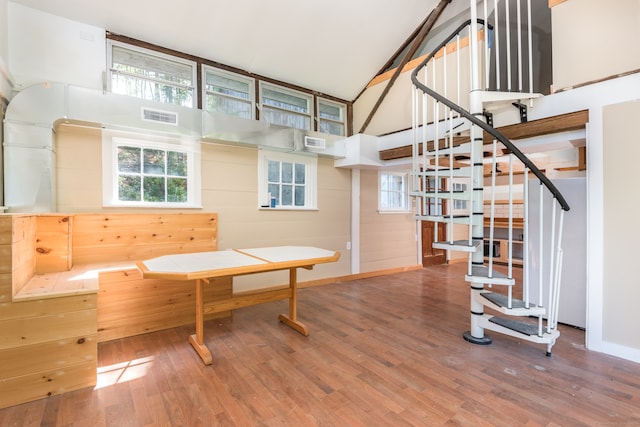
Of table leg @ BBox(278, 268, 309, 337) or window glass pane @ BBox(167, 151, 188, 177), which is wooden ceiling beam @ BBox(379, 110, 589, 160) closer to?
table leg @ BBox(278, 268, 309, 337)

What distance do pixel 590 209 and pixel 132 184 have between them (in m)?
4.54

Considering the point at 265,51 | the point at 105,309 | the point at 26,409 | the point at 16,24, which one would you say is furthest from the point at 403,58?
the point at 26,409

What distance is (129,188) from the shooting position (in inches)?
133

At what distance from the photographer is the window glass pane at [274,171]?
444 cm

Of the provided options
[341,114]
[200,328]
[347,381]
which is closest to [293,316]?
[200,328]

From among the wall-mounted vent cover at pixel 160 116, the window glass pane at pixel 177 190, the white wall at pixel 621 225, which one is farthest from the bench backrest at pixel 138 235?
the white wall at pixel 621 225

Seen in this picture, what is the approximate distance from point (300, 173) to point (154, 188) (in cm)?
208

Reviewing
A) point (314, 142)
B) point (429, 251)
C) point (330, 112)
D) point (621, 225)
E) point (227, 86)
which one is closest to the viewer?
point (621, 225)

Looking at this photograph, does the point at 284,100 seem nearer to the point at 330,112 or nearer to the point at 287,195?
the point at 330,112

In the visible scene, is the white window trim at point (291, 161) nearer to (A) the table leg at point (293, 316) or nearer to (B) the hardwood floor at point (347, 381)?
(A) the table leg at point (293, 316)

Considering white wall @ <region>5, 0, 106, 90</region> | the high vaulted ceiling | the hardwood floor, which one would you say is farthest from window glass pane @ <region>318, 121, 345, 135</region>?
the hardwood floor

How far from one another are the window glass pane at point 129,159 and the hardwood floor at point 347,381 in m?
1.82

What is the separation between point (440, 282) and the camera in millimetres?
4988

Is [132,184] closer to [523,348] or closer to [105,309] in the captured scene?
[105,309]
